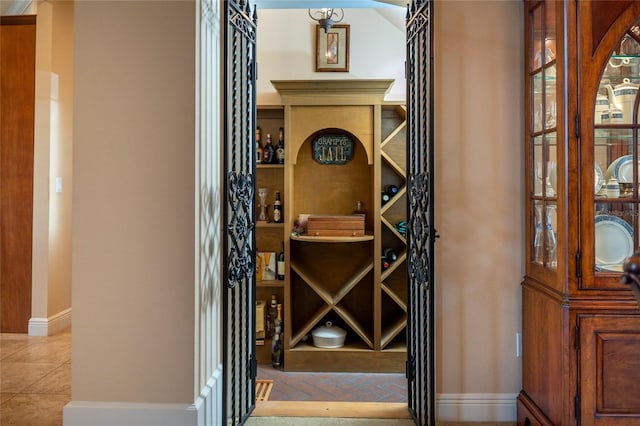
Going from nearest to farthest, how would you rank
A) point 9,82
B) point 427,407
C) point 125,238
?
point 125,238 → point 427,407 → point 9,82

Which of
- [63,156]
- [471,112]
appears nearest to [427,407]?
[471,112]

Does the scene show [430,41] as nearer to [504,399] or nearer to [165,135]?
[165,135]

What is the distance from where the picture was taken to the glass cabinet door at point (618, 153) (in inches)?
72.2

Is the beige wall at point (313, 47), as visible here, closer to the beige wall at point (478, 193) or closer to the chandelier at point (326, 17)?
the chandelier at point (326, 17)

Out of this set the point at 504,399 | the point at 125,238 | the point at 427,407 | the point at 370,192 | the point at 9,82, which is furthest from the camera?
the point at 370,192

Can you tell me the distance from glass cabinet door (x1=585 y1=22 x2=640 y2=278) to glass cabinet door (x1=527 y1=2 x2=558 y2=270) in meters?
0.17

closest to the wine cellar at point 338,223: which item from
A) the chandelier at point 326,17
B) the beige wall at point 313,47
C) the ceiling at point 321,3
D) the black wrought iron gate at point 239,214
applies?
the beige wall at point 313,47

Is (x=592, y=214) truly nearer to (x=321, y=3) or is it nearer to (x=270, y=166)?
(x=321, y=3)

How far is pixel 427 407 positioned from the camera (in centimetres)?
204

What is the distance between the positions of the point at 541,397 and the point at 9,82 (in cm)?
434

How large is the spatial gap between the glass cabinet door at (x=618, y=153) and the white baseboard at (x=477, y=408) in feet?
2.91

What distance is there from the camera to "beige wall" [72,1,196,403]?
189 cm

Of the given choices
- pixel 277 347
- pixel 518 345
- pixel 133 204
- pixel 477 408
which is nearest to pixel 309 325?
pixel 277 347

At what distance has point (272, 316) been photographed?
3740mm
